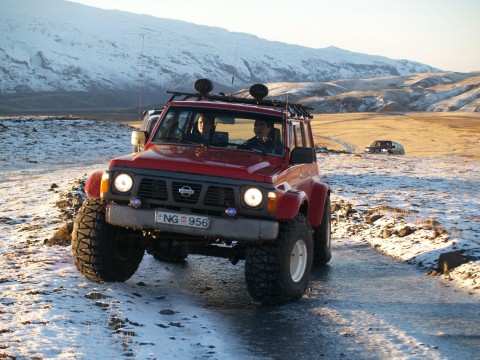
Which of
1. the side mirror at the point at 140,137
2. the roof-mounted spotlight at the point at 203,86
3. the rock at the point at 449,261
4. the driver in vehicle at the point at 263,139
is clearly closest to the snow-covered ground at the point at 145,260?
the rock at the point at 449,261

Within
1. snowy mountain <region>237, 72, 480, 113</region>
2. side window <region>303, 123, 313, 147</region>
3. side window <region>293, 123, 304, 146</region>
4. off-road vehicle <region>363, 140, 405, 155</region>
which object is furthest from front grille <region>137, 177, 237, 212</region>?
snowy mountain <region>237, 72, 480, 113</region>

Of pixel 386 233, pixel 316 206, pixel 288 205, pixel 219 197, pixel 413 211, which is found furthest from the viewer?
pixel 413 211

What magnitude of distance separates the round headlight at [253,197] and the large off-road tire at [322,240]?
2819 mm

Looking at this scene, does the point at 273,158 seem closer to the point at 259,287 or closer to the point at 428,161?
A: the point at 259,287

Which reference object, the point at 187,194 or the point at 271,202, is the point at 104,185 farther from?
the point at 271,202

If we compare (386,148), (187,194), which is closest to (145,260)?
(187,194)

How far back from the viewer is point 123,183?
7004mm

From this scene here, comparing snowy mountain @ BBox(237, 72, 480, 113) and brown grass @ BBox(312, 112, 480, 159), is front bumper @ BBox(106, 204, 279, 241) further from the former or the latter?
snowy mountain @ BBox(237, 72, 480, 113)

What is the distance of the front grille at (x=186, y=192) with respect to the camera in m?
6.79

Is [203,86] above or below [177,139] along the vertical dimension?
above

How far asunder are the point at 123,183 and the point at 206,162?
0.88 metres

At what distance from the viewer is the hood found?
680 cm

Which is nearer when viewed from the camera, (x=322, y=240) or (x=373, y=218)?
(x=322, y=240)

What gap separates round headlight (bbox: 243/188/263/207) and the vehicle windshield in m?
1.25
